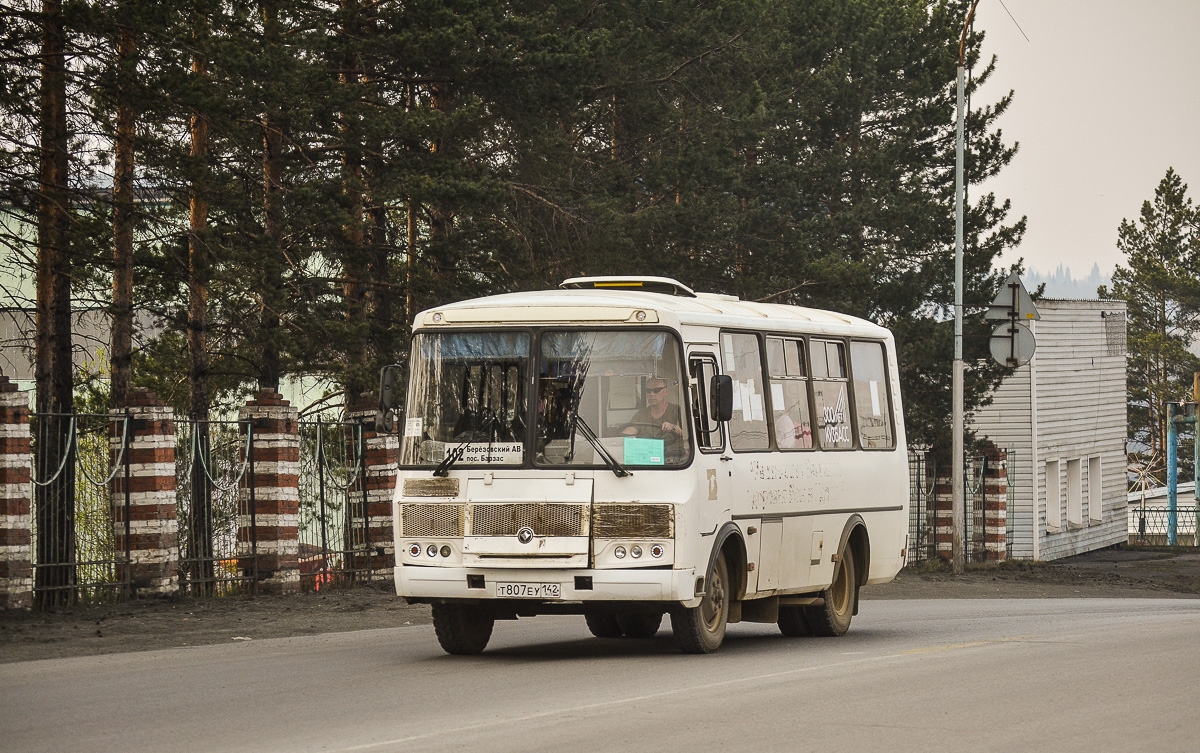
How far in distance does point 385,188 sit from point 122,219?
495cm

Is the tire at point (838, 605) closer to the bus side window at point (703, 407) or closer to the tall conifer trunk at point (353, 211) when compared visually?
the bus side window at point (703, 407)

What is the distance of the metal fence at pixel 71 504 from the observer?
1947cm

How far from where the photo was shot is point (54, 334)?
24.8 m

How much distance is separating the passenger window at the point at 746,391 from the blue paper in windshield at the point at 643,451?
4.11 ft

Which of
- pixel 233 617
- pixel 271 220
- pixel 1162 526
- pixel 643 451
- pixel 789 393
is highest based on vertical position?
pixel 271 220

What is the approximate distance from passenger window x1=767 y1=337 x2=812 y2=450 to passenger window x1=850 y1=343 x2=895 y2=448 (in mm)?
1415

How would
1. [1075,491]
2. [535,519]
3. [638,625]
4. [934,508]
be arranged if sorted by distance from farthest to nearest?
[1075,491], [934,508], [638,625], [535,519]

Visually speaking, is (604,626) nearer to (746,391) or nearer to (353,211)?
(746,391)

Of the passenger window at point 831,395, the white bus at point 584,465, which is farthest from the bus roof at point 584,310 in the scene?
the passenger window at point 831,395

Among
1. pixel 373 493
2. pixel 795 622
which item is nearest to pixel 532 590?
pixel 795 622

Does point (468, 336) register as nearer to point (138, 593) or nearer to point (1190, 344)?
point (138, 593)

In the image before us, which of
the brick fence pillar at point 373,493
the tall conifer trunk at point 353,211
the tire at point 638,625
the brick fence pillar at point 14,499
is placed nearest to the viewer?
the tire at point 638,625

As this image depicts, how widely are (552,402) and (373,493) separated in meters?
11.7

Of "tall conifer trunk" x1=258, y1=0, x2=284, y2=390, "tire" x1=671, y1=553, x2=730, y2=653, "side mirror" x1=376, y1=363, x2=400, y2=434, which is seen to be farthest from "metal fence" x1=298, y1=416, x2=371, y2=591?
"tire" x1=671, y1=553, x2=730, y2=653
